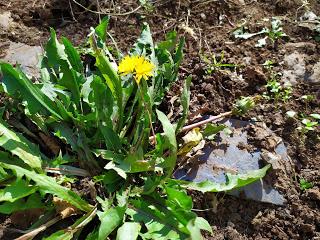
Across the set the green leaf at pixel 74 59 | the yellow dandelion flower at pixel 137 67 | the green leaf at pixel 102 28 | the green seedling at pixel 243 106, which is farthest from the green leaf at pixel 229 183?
the green leaf at pixel 102 28

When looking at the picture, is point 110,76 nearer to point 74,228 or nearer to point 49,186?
point 49,186

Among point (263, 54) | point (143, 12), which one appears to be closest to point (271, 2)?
point (263, 54)

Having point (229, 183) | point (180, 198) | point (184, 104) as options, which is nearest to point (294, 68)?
point (184, 104)

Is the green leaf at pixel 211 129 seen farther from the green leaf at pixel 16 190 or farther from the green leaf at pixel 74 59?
the green leaf at pixel 16 190

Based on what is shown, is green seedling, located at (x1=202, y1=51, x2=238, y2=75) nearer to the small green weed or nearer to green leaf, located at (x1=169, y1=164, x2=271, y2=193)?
the small green weed

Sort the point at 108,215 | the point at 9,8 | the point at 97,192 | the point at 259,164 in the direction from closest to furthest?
the point at 108,215 < the point at 97,192 < the point at 259,164 < the point at 9,8

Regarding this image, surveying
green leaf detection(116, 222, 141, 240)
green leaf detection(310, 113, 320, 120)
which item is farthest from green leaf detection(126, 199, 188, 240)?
green leaf detection(310, 113, 320, 120)

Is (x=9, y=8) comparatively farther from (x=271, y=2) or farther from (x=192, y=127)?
(x=271, y=2)
